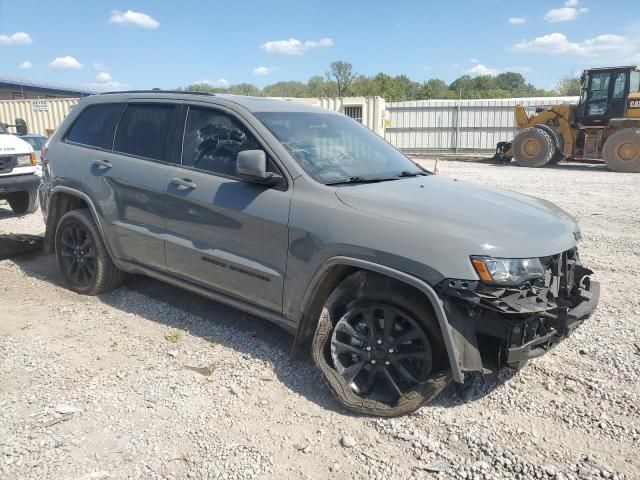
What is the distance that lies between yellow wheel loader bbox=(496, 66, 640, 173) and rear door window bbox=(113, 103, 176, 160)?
1644 cm

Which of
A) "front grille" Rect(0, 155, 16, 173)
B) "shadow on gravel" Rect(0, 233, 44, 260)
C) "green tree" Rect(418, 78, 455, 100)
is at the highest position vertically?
"green tree" Rect(418, 78, 455, 100)

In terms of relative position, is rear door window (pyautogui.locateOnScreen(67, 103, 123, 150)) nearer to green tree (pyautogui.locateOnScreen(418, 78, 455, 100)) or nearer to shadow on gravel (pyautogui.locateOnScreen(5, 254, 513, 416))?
shadow on gravel (pyautogui.locateOnScreen(5, 254, 513, 416))

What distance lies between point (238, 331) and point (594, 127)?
679 inches

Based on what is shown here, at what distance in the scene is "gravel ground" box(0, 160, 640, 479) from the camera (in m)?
2.65

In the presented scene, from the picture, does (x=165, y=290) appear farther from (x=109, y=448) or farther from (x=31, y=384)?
(x=109, y=448)

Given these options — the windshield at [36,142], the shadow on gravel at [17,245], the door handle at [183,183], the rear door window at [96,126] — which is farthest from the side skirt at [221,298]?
the windshield at [36,142]

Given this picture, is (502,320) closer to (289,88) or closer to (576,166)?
(576,166)

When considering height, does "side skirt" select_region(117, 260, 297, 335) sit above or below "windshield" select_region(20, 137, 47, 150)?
below

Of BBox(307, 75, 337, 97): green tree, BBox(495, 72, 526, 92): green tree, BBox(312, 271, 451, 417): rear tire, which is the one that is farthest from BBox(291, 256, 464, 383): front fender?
BBox(495, 72, 526, 92): green tree

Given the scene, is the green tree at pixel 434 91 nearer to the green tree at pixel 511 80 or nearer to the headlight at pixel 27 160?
the green tree at pixel 511 80

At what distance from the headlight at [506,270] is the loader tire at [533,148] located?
16.9 m

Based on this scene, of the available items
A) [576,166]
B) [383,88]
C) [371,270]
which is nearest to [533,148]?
[576,166]

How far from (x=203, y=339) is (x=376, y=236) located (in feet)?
5.92

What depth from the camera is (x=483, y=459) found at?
8.77 feet
